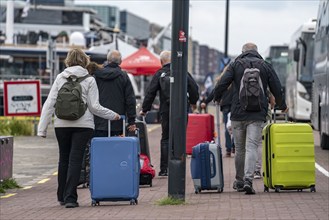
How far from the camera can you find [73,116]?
1147 cm

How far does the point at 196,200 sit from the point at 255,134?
4.48 feet

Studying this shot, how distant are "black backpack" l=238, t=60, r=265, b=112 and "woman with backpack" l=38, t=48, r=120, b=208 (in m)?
1.87

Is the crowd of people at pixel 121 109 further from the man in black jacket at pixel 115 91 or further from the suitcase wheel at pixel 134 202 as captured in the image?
the suitcase wheel at pixel 134 202

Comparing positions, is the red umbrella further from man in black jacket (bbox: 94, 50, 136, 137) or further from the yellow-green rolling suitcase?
the yellow-green rolling suitcase

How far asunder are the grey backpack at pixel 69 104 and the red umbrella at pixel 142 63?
27.8 m

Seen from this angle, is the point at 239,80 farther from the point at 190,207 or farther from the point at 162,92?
the point at 162,92

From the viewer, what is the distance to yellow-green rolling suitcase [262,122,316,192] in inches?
510

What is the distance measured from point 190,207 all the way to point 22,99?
22119 millimetres

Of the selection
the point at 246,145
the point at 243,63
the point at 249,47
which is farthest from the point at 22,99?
the point at 246,145

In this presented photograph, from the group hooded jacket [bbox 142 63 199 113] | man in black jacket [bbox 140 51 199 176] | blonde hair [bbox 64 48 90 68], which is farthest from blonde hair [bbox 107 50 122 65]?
blonde hair [bbox 64 48 90 68]

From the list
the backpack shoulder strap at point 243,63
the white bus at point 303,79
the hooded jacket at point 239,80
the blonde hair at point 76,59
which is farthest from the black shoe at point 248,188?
the white bus at point 303,79

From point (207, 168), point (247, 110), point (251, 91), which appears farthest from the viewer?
point (207, 168)

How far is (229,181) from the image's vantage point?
15.1m

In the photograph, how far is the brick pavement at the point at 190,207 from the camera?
34.1 ft
